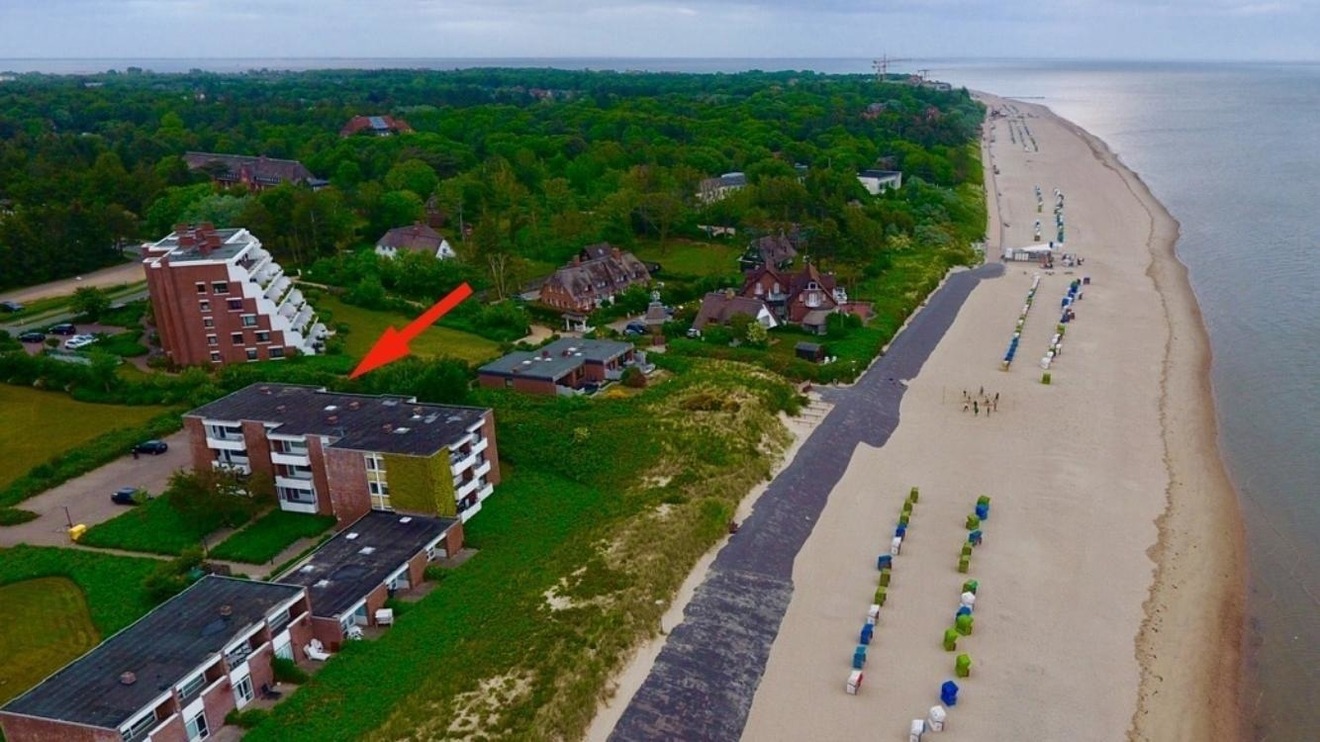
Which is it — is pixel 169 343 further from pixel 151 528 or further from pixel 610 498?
pixel 610 498

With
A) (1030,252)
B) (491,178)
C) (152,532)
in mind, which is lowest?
(152,532)

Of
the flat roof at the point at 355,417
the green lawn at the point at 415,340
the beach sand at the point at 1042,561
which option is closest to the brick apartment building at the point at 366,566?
the flat roof at the point at 355,417

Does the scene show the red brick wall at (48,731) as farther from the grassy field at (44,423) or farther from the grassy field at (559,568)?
the grassy field at (44,423)

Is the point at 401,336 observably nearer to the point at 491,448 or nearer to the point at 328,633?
the point at 491,448

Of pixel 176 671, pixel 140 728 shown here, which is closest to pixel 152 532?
pixel 176 671

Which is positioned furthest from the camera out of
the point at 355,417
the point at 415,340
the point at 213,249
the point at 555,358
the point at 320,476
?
the point at 415,340

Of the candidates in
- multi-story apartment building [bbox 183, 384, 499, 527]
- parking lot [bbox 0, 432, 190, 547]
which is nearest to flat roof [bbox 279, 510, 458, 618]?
multi-story apartment building [bbox 183, 384, 499, 527]

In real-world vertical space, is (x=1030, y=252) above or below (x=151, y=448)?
above
